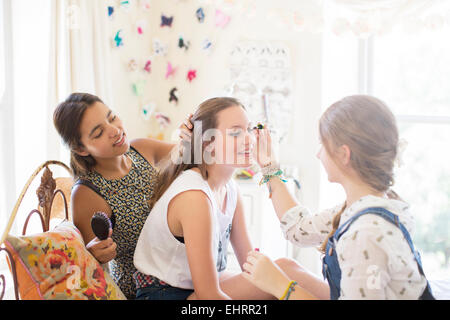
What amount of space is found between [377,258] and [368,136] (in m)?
0.31

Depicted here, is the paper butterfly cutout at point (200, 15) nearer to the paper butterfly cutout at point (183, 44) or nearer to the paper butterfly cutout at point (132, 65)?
the paper butterfly cutout at point (183, 44)

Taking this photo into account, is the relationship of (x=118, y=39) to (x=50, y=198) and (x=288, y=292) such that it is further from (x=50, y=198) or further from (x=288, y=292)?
→ (x=288, y=292)

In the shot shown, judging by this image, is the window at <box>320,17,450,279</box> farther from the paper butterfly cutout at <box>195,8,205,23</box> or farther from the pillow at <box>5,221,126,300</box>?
the pillow at <box>5,221,126,300</box>

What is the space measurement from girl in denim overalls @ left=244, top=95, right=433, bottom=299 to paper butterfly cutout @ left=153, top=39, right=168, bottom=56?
1.97 m

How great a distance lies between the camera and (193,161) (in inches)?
58.4

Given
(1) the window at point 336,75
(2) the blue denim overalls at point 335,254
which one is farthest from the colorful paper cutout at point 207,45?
(2) the blue denim overalls at point 335,254

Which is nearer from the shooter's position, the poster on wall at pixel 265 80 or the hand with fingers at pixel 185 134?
the hand with fingers at pixel 185 134

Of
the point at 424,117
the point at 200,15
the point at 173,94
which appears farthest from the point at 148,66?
the point at 424,117

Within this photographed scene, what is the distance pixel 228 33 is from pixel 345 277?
2.17 metres

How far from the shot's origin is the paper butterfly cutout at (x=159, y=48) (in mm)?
2885

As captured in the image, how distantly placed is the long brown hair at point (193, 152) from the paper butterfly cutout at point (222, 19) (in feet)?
4.86

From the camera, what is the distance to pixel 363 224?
1.00 m

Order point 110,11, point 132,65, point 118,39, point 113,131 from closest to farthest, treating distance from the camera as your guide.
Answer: point 113,131, point 110,11, point 118,39, point 132,65

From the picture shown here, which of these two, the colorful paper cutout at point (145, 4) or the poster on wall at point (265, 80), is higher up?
the colorful paper cutout at point (145, 4)
